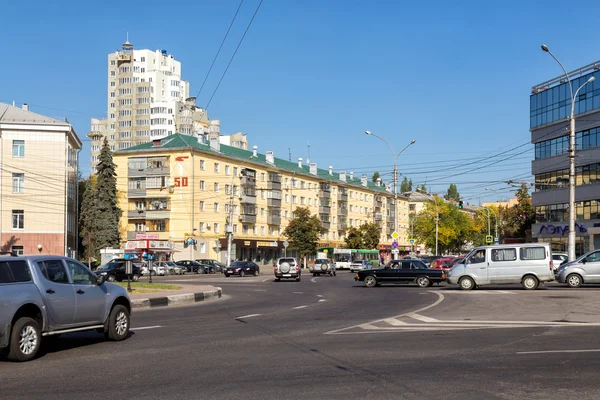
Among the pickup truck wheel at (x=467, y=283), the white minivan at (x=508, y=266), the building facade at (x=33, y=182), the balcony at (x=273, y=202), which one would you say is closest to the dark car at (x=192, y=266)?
the building facade at (x=33, y=182)

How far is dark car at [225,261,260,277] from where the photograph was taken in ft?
210

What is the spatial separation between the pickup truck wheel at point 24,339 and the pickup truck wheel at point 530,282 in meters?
24.2

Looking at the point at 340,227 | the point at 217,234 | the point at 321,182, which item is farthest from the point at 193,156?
the point at 340,227

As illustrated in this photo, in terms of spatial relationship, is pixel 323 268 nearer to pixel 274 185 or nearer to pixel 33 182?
pixel 33 182

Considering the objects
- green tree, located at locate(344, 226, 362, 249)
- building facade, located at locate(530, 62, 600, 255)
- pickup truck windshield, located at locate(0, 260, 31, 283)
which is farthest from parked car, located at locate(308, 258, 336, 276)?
pickup truck windshield, located at locate(0, 260, 31, 283)

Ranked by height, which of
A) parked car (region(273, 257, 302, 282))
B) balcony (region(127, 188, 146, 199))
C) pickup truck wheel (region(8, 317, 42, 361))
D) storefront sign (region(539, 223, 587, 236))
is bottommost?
parked car (region(273, 257, 302, 282))

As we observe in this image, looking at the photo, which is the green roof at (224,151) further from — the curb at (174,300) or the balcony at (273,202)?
the curb at (174,300)

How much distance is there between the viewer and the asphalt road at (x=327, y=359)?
8109mm

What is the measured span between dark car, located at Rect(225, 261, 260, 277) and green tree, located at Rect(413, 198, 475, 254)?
6481 cm

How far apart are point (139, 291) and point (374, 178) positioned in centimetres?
13833

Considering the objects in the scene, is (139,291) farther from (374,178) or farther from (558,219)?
(374,178)

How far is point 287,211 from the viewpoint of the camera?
107500 mm

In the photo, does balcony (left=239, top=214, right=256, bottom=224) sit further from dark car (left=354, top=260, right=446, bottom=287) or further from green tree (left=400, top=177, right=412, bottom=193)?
green tree (left=400, top=177, right=412, bottom=193)

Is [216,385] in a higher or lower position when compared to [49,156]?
lower
